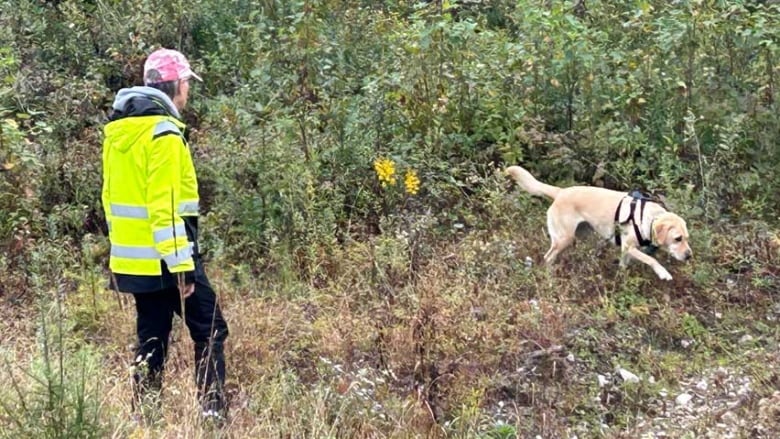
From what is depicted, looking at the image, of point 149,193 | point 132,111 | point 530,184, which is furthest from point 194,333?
point 530,184

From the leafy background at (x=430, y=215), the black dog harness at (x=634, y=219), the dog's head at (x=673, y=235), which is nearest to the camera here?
the leafy background at (x=430, y=215)

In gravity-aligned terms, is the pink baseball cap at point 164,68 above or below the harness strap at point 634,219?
above

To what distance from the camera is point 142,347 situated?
4.27 m

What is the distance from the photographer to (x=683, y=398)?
186 inches

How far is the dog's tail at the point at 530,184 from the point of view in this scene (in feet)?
21.8

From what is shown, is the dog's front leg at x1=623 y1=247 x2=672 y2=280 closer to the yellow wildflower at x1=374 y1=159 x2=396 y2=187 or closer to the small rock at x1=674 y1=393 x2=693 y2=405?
the small rock at x1=674 y1=393 x2=693 y2=405

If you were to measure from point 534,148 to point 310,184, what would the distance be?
1987 mm

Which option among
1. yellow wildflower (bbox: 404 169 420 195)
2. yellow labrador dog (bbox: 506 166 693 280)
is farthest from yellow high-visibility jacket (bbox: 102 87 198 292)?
yellow labrador dog (bbox: 506 166 693 280)

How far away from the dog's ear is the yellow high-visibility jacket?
3335 millimetres

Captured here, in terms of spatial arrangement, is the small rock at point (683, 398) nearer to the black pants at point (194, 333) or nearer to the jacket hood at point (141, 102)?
the black pants at point (194, 333)

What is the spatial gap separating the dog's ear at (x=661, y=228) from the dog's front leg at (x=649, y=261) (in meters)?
0.18

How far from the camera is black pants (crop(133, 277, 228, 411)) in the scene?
4.18m

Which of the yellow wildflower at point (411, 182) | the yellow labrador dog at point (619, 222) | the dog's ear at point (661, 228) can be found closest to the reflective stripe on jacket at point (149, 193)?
the yellow wildflower at point (411, 182)

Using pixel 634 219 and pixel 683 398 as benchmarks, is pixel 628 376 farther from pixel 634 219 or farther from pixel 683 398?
pixel 634 219
